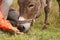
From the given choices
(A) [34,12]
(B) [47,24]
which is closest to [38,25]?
(B) [47,24]

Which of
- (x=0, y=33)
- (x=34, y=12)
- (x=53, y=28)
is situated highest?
(x=34, y=12)

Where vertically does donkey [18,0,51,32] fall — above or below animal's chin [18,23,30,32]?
above

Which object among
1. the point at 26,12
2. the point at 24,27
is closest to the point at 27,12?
the point at 26,12

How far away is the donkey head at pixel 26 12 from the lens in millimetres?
5344

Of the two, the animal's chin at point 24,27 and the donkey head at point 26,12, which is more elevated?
the donkey head at point 26,12

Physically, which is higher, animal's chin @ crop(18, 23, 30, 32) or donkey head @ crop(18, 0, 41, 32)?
donkey head @ crop(18, 0, 41, 32)

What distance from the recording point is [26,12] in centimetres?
547

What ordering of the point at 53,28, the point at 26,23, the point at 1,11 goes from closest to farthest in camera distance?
the point at 26,23 < the point at 1,11 < the point at 53,28

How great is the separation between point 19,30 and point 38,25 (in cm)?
200

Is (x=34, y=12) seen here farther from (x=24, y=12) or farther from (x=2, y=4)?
(x=2, y=4)

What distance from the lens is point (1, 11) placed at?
5914 mm

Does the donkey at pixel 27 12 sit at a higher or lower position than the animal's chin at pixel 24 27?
higher

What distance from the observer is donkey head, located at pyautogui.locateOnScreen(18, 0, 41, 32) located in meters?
5.34

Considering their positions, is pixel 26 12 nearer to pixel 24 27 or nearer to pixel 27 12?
pixel 27 12
